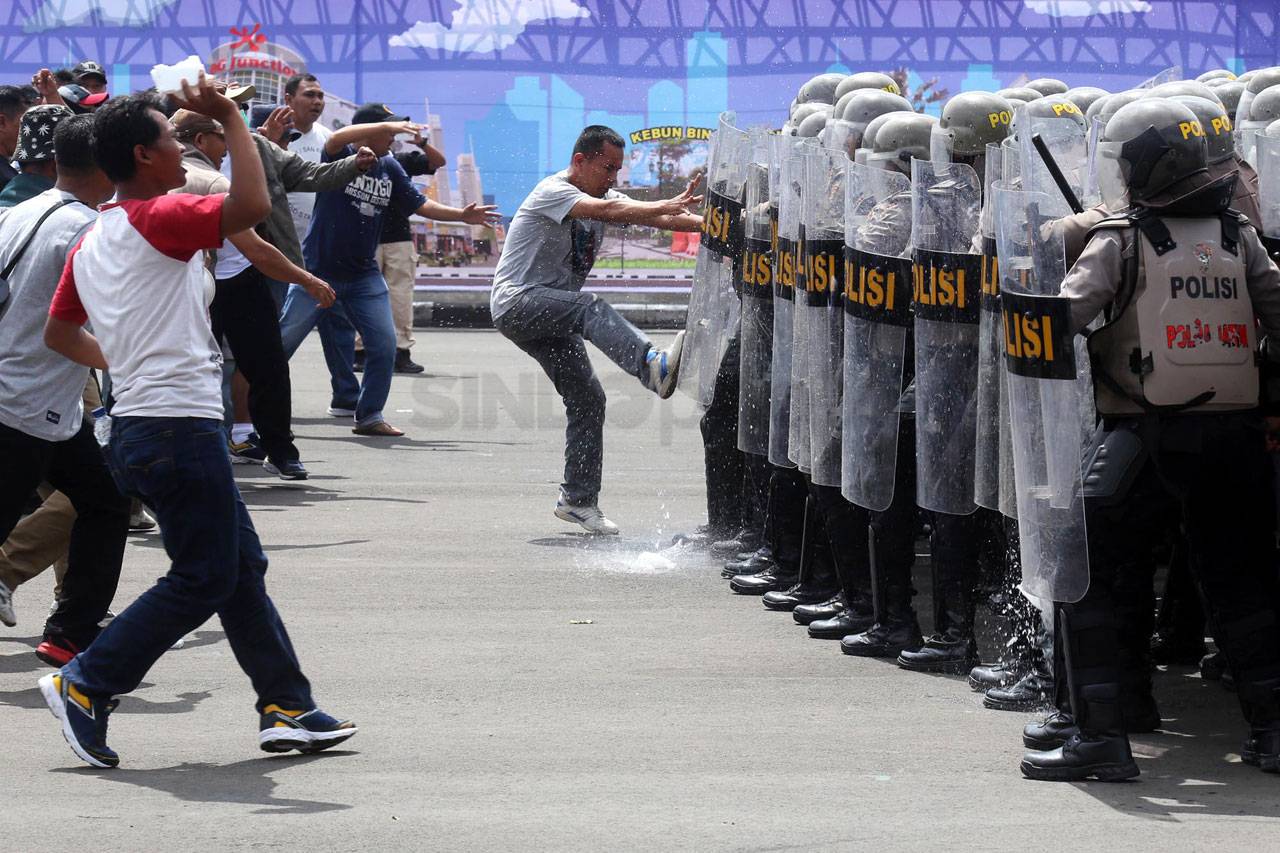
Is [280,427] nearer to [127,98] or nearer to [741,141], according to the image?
[741,141]

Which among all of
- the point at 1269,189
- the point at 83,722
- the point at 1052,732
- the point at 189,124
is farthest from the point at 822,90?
the point at 83,722

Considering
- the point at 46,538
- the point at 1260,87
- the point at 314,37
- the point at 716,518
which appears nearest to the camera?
the point at 46,538

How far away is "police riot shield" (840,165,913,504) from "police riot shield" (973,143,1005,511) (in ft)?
1.59

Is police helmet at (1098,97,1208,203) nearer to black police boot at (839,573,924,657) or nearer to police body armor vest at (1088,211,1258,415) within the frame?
police body armor vest at (1088,211,1258,415)

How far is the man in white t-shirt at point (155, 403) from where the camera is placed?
529cm

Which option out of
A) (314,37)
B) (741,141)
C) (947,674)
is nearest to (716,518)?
(741,141)

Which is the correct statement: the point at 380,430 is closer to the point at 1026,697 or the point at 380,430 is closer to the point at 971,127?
the point at 971,127

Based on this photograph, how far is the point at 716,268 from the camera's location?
8.77 meters

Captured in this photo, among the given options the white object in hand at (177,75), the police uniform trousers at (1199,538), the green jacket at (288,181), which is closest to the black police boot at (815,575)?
the police uniform trousers at (1199,538)

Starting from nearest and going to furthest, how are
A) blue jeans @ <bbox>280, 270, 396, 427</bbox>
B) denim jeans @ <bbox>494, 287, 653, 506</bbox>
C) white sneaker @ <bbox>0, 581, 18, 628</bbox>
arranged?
white sneaker @ <bbox>0, 581, 18, 628</bbox>
denim jeans @ <bbox>494, 287, 653, 506</bbox>
blue jeans @ <bbox>280, 270, 396, 427</bbox>

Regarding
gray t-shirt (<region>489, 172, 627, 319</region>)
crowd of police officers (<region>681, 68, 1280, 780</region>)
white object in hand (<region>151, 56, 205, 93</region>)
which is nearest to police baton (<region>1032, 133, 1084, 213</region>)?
crowd of police officers (<region>681, 68, 1280, 780</region>)

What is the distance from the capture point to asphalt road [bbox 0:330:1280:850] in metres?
4.80

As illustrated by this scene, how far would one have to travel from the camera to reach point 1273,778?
532cm

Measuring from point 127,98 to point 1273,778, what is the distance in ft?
12.1
